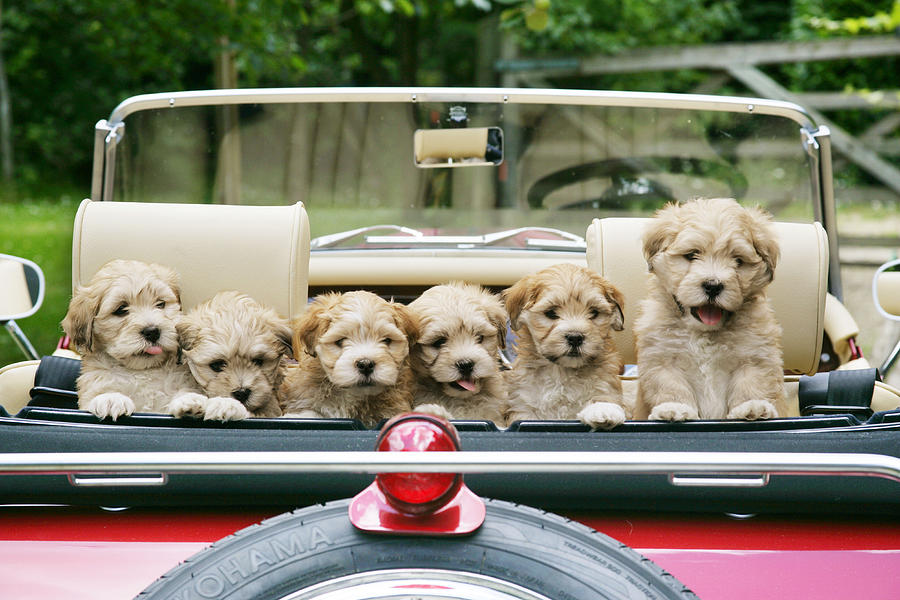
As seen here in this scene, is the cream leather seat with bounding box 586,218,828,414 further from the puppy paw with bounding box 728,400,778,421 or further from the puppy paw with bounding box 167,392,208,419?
the puppy paw with bounding box 167,392,208,419

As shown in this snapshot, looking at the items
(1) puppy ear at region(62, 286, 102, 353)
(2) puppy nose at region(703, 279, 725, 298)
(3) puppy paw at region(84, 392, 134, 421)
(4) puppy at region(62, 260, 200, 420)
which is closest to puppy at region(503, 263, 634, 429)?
(2) puppy nose at region(703, 279, 725, 298)

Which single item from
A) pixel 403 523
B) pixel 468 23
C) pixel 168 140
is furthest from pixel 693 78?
pixel 403 523

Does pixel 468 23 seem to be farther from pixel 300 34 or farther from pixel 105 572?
pixel 105 572

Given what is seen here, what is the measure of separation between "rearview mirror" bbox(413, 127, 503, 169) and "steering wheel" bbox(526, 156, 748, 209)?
62 centimetres

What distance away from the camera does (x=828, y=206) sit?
13.9 ft

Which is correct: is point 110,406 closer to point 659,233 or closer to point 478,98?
point 659,233

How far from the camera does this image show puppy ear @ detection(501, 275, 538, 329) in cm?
304

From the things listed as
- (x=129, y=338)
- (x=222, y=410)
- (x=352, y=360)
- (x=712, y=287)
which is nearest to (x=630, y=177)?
(x=712, y=287)

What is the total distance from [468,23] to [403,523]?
65.0 ft

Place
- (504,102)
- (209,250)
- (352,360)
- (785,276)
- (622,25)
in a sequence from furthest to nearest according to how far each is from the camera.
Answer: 1. (622,25)
2. (504,102)
3. (785,276)
4. (209,250)
5. (352,360)

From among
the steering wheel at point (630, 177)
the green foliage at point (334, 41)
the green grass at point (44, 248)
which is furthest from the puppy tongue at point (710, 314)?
the green foliage at point (334, 41)

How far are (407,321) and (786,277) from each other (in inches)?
57.5

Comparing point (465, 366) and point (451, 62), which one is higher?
point (451, 62)

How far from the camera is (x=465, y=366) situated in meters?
2.92
